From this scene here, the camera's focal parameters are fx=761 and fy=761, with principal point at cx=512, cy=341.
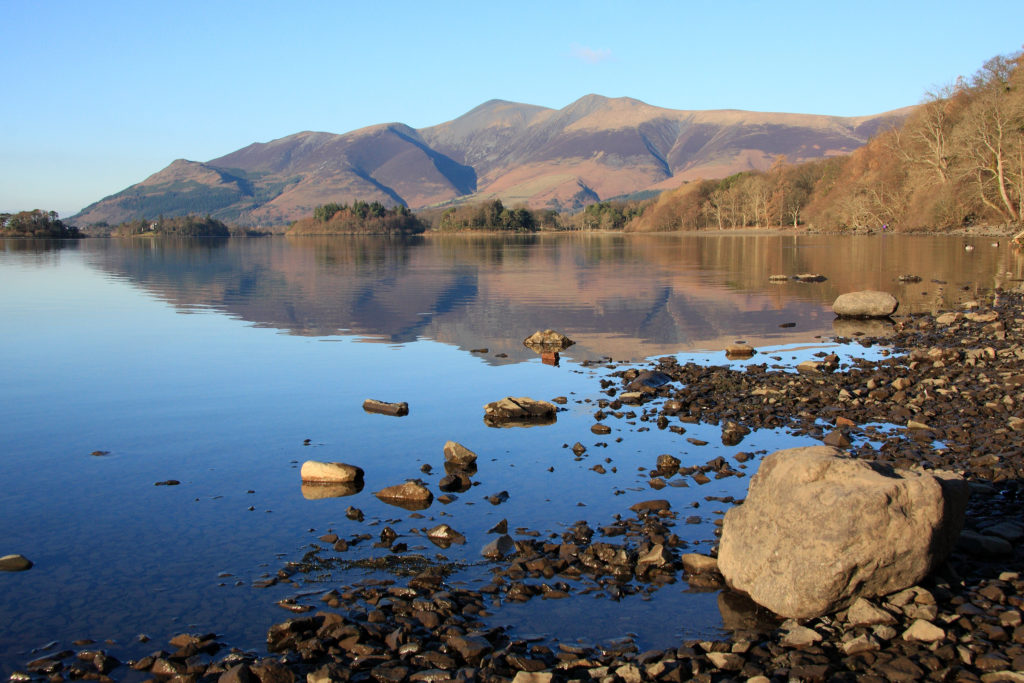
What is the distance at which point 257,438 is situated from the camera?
1422 centimetres

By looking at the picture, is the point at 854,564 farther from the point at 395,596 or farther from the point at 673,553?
the point at 395,596

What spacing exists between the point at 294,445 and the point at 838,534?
9.63 m

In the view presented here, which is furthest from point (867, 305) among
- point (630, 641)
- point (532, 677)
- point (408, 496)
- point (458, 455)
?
point (532, 677)

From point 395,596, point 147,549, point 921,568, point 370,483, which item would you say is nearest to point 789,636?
point 921,568

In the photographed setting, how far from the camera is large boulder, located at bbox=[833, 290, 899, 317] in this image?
2794cm

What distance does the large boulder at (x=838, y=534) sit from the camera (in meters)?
7.09

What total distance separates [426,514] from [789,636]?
4978 mm

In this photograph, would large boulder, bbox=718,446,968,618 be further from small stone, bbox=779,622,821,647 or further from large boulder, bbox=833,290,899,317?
large boulder, bbox=833,290,899,317

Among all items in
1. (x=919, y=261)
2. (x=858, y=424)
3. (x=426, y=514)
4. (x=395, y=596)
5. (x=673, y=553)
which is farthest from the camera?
(x=919, y=261)

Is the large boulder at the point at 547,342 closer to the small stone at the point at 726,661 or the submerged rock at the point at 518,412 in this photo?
the submerged rock at the point at 518,412

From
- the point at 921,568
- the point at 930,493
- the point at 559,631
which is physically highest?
the point at 930,493

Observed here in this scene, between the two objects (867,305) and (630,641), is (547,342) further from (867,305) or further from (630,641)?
(630,641)

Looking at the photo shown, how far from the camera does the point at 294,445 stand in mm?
13734

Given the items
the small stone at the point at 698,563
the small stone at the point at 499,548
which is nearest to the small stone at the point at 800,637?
the small stone at the point at 698,563
